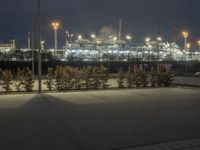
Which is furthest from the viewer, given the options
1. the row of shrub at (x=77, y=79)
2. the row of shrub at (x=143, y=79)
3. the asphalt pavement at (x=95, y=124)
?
the row of shrub at (x=143, y=79)

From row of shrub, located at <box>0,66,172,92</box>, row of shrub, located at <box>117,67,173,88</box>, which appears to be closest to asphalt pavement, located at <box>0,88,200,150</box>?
row of shrub, located at <box>0,66,172,92</box>

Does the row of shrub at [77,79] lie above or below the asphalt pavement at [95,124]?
above

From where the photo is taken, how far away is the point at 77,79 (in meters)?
22.6

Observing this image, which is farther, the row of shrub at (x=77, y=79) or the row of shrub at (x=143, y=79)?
the row of shrub at (x=143, y=79)

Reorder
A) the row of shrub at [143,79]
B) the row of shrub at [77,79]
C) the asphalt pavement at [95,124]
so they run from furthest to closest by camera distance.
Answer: the row of shrub at [143,79] < the row of shrub at [77,79] < the asphalt pavement at [95,124]

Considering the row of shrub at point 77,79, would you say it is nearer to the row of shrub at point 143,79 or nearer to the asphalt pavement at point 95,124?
the row of shrub at point 143,79

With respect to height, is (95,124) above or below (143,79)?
below

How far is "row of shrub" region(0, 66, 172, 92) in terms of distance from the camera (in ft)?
70.5

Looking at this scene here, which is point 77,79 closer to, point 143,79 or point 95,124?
point 143,79

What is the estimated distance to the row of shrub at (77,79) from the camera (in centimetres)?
2148

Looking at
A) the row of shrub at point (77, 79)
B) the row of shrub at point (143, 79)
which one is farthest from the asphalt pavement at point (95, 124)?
the row of shrub at point (143, 79)

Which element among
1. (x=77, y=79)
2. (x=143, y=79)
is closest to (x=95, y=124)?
(x=77, y=79)

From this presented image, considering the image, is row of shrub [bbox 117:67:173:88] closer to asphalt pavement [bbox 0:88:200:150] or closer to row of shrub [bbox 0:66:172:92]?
row of shrub [bbox 0:66:172:92]

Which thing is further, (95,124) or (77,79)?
(77,79)
